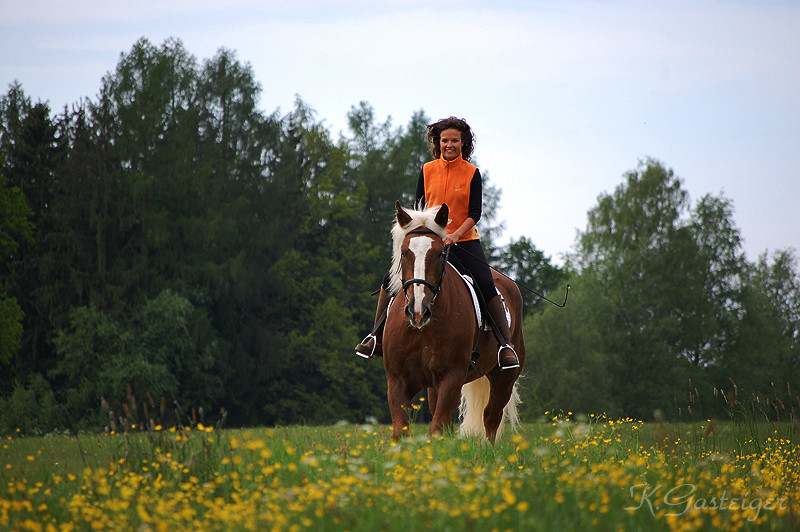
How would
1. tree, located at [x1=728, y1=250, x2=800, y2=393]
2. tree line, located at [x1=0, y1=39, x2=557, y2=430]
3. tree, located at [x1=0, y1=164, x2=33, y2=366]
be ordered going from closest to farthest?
1. tree, located at [x1=0, y1=164, x2=33, y2=366]
2. tree line, located at [x1=0, y1=39, x2=557, y2=430]
3. tree, located at [x1=728, y1=250, x2=800, y2=393]

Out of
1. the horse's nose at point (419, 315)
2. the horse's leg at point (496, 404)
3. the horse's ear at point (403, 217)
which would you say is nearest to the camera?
the horse's nose at point (419, 315)

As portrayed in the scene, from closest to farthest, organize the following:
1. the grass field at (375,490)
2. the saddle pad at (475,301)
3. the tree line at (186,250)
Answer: the grass field at (375,490), the saddle pad at (475,301), the tree line at (186,250)

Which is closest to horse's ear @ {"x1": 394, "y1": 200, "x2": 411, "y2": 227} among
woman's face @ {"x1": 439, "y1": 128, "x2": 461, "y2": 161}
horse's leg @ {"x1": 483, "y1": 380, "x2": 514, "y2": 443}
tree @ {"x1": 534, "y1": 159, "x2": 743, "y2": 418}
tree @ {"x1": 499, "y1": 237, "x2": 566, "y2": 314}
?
woman's face @ {"x1": 439, "y1": 128, "x2": 461, "y2": 161}

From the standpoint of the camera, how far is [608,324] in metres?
51.7

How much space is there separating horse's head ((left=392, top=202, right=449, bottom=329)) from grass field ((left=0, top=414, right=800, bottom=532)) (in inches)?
53.8

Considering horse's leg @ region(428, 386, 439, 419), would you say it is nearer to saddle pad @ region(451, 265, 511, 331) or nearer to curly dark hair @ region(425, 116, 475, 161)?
saddle pad @ region(451, 265, 511, 331)

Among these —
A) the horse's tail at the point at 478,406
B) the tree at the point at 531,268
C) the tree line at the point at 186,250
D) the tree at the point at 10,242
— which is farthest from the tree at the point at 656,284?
the horse's tail at the point at 478,406

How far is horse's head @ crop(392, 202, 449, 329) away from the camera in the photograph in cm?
878

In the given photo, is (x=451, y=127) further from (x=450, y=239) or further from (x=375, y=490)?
(x=375, y=490)

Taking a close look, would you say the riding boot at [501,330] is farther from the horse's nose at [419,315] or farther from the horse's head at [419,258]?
the horse's nose at [419,315]

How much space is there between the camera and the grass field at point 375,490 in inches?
220

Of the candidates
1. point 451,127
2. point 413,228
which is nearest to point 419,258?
point 413,228

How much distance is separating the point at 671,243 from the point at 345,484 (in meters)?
50.0

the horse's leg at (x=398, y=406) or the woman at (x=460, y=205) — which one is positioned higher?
the woman at (x=460, y=205)
